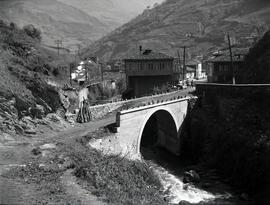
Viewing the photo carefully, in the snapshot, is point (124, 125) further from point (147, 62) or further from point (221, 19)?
point (221, 19)

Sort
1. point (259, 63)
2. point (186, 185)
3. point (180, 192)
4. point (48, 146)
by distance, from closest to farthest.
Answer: point (48, 146), point (180, 192), point (186, 185), point (259, 63)

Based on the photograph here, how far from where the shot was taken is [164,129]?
4962 cm

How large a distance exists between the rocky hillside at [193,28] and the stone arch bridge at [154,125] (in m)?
73.7

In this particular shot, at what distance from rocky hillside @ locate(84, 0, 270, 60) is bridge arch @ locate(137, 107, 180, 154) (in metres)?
73.1

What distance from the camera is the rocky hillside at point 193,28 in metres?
132

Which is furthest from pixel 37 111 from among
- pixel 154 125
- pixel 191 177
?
pixel 154 125

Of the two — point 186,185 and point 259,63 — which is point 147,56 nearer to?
point 259,63

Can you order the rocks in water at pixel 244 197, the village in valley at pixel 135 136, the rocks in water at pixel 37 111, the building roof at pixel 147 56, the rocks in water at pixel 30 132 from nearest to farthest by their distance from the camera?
the village in valley at pixel 135 136, the rocks in water at pixel 30 132, the rocks in water at pixel 244 197, the rocks in water at pixel 37 111, the building roof at pixel 147 56

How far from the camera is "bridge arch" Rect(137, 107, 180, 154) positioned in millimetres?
46562

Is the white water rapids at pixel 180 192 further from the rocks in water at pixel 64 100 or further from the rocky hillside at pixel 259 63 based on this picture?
the rocky hillside at pixel 259 63

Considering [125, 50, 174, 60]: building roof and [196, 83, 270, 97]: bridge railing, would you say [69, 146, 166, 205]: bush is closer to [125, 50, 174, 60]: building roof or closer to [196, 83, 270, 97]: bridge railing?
[196, 83, 270, 97]: bridge railing

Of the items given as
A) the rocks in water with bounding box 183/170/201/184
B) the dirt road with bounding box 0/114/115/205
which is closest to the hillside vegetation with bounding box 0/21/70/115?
the dirt road with bounding box 0/114/115/205

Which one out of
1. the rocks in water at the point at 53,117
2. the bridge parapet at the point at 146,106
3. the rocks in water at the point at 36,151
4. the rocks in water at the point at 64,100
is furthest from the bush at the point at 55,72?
the rocks in water at the point at 36,151

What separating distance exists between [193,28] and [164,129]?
4409 inches
